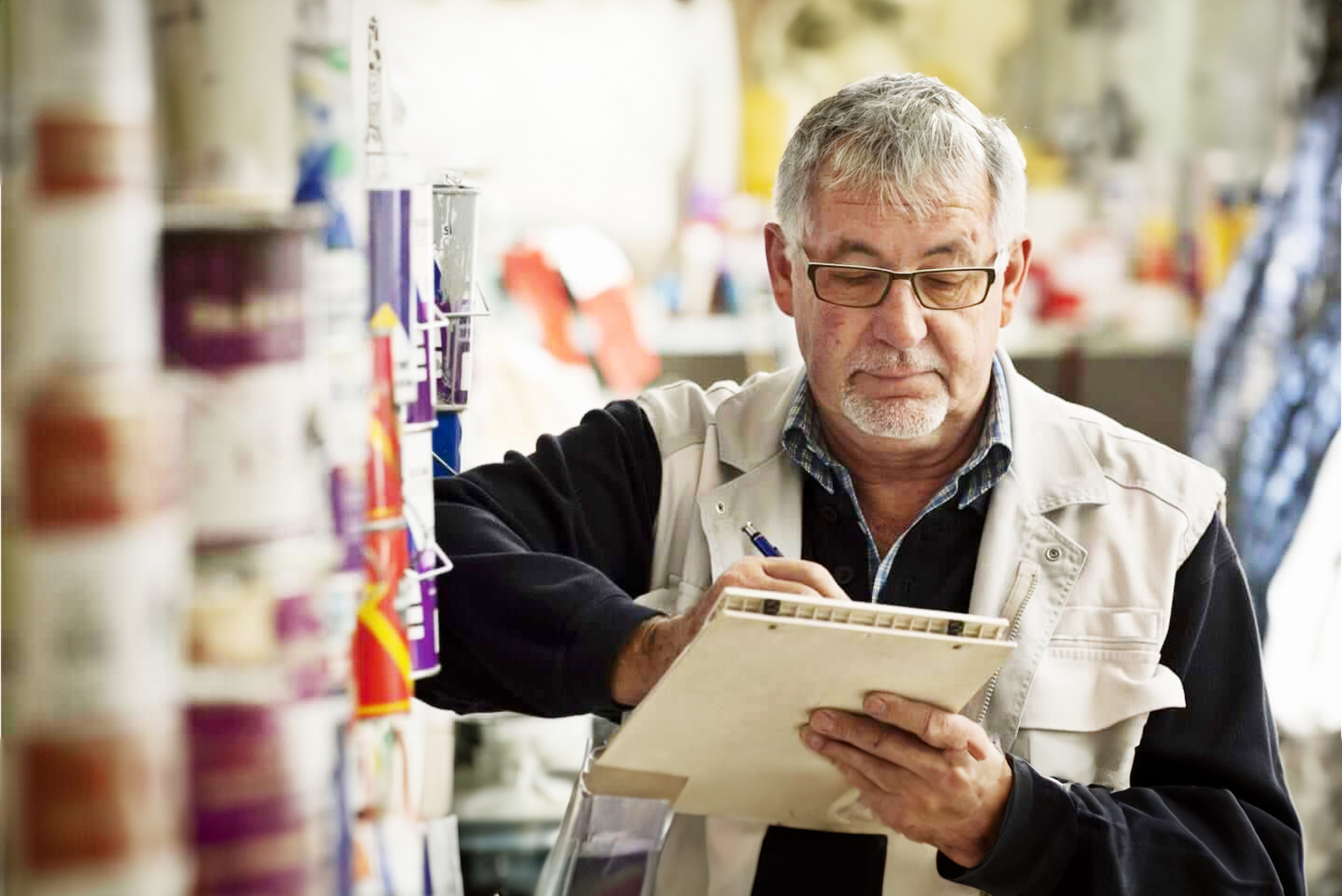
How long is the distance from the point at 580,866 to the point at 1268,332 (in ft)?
8.09

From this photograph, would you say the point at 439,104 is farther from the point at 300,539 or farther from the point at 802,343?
the point at 300,539

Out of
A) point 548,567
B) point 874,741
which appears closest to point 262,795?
point 874,741

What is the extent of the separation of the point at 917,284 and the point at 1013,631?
1.28 ft

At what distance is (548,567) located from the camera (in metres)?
1.56

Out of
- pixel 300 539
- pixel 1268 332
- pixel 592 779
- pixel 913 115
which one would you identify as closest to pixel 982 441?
pixel 913 115

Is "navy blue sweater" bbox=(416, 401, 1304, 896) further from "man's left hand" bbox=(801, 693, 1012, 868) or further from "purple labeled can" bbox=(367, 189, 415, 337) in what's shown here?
"purple labeled can" bbox=(367, 189, 415, 337)

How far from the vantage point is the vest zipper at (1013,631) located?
5.36ft

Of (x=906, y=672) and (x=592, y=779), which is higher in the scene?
(x=906, y=672)

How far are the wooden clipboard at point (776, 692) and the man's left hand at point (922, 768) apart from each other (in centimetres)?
2

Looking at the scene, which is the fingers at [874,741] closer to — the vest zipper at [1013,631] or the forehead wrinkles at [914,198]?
the vest zipper at [1013,631]

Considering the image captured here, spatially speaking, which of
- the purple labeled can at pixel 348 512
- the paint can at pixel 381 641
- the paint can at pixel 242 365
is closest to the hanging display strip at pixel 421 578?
the paint can at pixel 381 641

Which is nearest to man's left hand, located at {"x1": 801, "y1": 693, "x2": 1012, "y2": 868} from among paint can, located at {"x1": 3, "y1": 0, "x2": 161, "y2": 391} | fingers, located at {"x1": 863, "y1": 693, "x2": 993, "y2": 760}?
fingers, located at {"x1": 863, "y1": 693, "x2": 993, "y2": 760}

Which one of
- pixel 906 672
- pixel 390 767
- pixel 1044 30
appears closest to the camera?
pixel 390 767

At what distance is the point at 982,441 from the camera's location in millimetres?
1775
